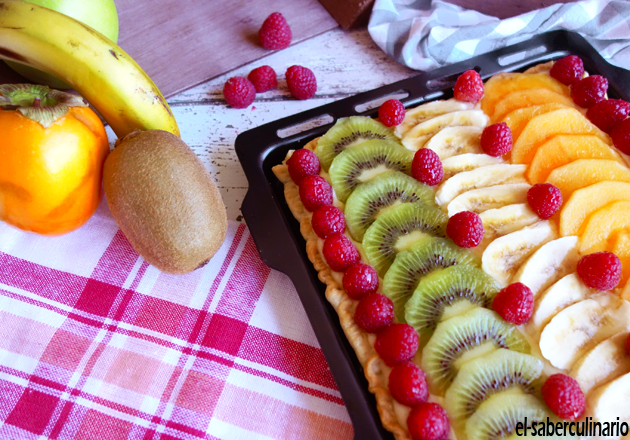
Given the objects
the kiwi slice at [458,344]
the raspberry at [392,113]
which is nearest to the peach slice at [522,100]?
the raspberry at [392,113]

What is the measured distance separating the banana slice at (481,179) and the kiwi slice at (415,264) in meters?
0.19

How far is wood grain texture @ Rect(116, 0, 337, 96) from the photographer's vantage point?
203cm

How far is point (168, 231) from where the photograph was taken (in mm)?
1336

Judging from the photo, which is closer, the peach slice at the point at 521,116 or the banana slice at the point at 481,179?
the banana slice at the point at 481,179

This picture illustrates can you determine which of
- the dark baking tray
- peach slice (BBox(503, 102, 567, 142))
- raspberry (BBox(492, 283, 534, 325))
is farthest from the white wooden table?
raspberry (BBox(492, 283, 534, 325))

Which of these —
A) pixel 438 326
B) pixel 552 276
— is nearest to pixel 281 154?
pixel 438 326

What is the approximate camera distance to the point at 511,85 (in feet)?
5.91

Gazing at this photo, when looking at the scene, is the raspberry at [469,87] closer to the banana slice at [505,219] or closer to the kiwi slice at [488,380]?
the banana slice at [505,219]

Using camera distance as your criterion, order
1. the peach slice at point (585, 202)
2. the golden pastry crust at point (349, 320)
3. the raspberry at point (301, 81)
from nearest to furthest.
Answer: the golden pastry crust at point (349, 320)
the peach slice at point (585, 202)
the raspberry at point (301, 81)

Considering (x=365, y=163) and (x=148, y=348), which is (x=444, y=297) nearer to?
(x=365, y=163)

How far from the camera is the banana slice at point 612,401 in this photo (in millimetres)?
1163

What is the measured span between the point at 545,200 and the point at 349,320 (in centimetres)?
70

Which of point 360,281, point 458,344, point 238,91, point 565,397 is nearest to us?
point 565,397

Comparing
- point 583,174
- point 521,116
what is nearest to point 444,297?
point 583,174
